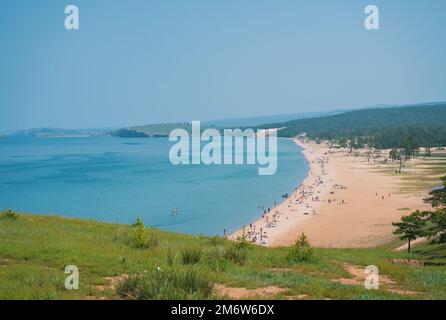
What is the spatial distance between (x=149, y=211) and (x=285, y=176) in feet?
138

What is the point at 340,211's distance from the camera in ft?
176

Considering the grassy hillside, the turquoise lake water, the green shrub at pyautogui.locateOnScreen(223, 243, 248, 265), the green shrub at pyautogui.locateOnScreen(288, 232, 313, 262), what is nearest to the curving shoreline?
the turquoise lake water

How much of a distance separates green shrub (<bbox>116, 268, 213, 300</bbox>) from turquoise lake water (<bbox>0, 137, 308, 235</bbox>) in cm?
3798

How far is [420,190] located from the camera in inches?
2542

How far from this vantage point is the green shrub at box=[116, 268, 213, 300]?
6.77m

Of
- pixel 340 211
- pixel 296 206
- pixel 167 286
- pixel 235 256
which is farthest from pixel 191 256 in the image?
pixel 296 206

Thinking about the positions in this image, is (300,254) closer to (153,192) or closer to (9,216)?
(9,216)

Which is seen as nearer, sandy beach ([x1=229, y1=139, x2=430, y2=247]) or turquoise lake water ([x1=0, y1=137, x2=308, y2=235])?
sandy beach ([x1=229, y1=139, x2=430, y2=247])

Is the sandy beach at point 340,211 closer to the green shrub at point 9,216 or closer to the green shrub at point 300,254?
the green shrub at point 9,216

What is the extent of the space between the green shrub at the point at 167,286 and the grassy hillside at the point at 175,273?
1 centimetres

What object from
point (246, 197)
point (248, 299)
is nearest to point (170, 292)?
point (248, 299)

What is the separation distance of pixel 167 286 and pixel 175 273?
0.47m

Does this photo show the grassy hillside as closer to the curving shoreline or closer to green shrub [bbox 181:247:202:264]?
green shrub [bbox 181:247:202:264]
